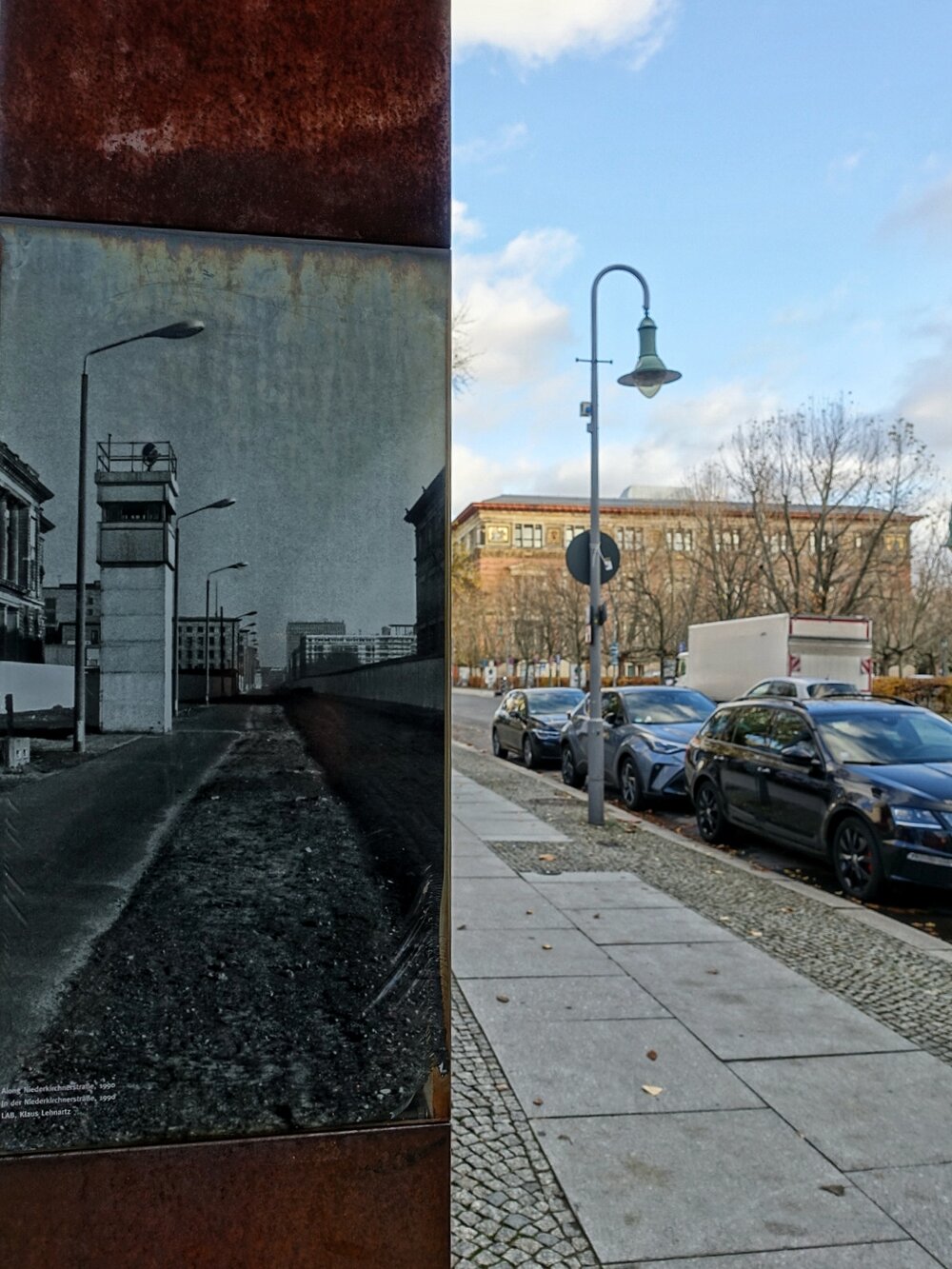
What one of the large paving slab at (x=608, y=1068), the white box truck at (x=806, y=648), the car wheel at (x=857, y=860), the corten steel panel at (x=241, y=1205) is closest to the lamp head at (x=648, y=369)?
the car wheel at (x=857, y=860)

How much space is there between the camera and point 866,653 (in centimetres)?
2419

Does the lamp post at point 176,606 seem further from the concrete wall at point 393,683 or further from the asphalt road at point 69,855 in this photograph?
the concrete wall at point 393,683

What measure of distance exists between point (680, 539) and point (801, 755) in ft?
133

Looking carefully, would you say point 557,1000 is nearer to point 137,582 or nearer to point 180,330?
point 137,582

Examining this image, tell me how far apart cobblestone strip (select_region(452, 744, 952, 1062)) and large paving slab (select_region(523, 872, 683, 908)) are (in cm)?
17

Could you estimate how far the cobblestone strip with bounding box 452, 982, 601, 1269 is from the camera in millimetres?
3158

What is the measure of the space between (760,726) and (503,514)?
86724mm

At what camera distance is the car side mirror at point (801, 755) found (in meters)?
9.60

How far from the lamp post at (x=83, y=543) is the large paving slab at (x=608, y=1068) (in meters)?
2.71

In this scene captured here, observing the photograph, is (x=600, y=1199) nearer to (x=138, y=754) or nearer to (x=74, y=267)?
(x=138, y=754)

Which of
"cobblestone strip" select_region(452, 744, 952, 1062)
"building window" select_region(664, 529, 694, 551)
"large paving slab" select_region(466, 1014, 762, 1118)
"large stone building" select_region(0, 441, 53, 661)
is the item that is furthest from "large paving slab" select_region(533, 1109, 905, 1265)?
"building window" select_region(664, 529, 694, 551)

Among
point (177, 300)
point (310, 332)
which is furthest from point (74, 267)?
point (310, 332)

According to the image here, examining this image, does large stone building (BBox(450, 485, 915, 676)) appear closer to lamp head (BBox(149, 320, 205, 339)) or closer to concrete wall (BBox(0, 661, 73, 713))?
lamp head (BBox(149, 320, 205, 339))

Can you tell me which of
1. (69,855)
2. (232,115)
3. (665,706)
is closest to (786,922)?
(69,855)
